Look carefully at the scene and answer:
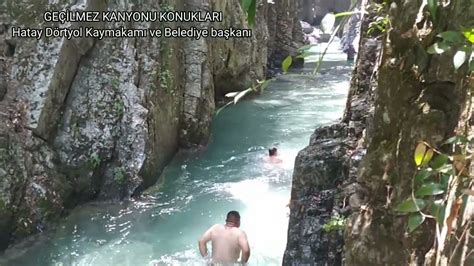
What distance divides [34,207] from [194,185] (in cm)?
305

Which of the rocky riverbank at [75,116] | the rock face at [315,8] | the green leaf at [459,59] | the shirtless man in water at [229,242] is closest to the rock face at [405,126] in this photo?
the green leaf at [459,59]

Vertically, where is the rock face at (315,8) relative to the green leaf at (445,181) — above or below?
above

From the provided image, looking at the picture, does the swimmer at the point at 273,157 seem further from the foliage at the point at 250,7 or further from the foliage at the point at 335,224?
the foliage at the point at 250,7

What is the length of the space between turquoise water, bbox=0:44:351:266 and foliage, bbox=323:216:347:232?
6.51ft

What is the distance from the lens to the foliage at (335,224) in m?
4.77

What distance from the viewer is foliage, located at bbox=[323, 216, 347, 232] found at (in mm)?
4773

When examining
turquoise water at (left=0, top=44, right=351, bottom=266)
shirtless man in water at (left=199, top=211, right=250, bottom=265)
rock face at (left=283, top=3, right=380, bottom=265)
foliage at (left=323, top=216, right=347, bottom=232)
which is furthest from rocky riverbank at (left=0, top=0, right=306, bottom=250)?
foliage at (left=323, top=216, right=347, bottom=232)

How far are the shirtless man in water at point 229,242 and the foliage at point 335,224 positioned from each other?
1.45 metres

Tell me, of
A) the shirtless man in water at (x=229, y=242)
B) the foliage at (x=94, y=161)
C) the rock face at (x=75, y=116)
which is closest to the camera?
the shirtless man in water at (x=229, y=242)

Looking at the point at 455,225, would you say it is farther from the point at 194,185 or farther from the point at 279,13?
the point at 279,13

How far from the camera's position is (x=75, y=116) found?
27.8 feet

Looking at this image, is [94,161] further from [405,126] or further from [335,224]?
[405,126]

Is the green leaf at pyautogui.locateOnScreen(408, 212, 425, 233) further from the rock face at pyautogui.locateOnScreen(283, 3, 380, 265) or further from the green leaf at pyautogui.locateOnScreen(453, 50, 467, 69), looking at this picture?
the rock face at pyautogui.locateOnScreen(283, 3, 380, 265)

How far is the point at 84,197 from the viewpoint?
842 centimetres
